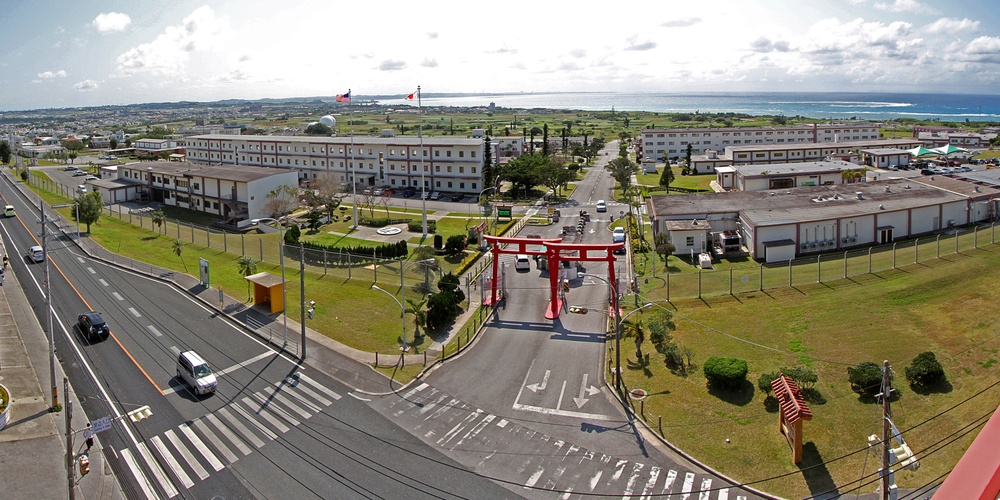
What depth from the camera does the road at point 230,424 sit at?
22.1 metres

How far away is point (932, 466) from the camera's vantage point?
2077 cm

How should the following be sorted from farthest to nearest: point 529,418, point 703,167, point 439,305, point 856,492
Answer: point 703,167 < point 439,305 < point 529,418 < point 856,492

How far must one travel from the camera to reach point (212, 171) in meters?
78.3

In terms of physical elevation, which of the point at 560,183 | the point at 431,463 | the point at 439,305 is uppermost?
the point at 560,183

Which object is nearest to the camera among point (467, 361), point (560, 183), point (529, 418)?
point (529, 418)

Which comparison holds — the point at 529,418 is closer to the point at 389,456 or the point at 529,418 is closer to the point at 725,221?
the point at 389,456

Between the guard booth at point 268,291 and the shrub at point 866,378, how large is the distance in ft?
103

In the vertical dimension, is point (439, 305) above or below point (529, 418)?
above

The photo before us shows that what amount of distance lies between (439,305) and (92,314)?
19.3m

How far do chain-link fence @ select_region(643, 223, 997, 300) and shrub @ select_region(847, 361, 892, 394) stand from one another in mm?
12110

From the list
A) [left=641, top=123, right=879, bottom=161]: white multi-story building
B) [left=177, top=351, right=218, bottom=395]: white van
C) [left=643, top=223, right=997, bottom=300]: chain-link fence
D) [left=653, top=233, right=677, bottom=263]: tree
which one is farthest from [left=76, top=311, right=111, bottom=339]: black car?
[left=641, top=123, right=879, bottom=161]: white multi-story building

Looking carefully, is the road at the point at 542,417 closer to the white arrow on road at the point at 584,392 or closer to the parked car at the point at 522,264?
the white arrow on road at the point at 584,392

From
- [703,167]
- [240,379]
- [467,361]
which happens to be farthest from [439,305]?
[703,167]

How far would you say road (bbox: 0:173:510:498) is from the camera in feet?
72.5
